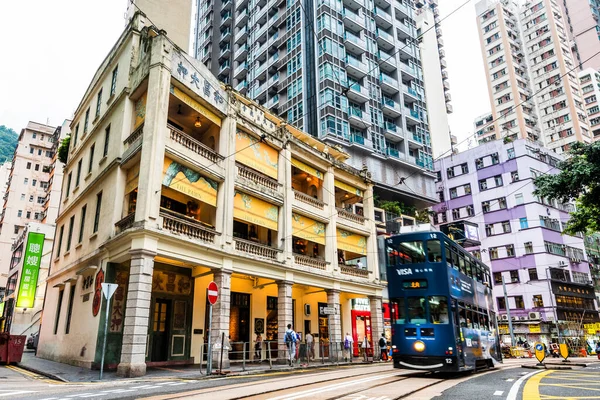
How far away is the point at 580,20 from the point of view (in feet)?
294

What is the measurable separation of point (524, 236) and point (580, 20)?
218ft

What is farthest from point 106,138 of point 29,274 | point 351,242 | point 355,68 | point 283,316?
point 355,68

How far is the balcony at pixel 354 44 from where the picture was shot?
45.6 m

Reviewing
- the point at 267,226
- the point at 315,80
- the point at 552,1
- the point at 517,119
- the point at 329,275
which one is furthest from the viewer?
the point at 552,1

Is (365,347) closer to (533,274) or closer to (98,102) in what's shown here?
(98,102)

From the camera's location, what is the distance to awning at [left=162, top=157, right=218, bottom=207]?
16906 mm

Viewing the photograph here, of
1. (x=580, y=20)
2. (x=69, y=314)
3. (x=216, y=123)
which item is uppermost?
(x=580, y=20)

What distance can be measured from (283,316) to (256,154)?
8.60 m

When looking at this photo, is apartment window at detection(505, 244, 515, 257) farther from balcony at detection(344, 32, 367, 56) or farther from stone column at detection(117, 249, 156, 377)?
stone column at detection(117, 249, 156, 377)

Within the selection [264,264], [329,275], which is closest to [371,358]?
[329,275]

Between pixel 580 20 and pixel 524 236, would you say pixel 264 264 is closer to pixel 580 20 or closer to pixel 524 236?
pixel 524 236

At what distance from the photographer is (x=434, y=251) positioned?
47.7 feet

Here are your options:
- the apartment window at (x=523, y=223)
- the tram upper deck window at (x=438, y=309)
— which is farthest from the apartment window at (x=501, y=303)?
the tram upper deck window at (x=438, y=309)

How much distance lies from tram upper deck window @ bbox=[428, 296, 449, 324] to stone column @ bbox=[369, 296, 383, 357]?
1341cm
